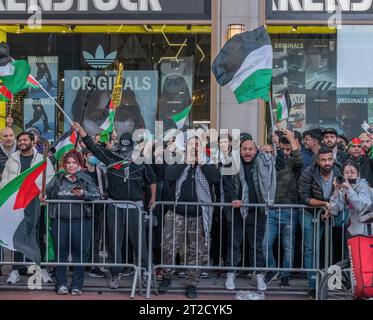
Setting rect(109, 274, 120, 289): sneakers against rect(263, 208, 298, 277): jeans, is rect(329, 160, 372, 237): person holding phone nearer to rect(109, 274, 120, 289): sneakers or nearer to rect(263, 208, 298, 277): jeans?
rect(263, 208, 298, 277): jeans

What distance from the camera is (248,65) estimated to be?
979cm

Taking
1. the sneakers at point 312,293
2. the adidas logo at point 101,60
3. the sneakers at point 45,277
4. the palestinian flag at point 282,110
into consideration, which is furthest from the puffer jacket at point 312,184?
the adidas logo at point 101,60

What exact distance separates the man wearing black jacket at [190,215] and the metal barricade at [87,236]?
38 cm

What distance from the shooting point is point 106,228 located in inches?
400

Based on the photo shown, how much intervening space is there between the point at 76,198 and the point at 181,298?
1831 mm

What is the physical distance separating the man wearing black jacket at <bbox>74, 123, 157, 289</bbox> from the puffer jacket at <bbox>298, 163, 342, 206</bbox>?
6.92 feet

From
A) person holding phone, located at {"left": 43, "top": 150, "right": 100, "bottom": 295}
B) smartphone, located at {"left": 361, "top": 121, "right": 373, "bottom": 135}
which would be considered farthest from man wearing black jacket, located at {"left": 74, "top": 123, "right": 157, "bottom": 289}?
smartphone, located at {"left": 361, "top": 121, "right": 373, "bottom": 135}

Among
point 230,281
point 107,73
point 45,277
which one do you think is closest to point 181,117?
point 107,73

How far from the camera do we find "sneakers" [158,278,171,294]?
31.3 ft

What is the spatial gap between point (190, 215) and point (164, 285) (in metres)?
0.97

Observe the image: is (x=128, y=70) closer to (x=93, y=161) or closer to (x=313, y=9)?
(x=93, y=161)

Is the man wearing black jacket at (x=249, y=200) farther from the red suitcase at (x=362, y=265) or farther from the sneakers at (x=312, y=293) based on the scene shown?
the red suitcase at (x=362, y=265)
